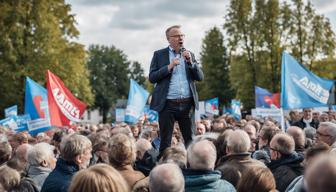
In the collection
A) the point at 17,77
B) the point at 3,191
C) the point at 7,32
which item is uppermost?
the point at 7,32

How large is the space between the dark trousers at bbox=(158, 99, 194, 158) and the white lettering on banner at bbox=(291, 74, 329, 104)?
257 inches

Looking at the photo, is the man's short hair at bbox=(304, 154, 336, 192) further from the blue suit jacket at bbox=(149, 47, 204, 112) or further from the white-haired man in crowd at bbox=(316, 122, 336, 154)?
the white-haired man in crowd at bbox=(316, 122, 336, 154)

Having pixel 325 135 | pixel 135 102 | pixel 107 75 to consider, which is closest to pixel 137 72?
pixel 107 75

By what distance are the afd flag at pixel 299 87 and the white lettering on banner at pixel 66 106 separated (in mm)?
5290

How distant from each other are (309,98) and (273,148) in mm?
7057

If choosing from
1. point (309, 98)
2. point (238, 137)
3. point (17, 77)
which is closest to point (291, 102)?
point (309, 98)

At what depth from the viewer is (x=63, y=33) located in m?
38.9

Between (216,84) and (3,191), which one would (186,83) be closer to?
(3,191)

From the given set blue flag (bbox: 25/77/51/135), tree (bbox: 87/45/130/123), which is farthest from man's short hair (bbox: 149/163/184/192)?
tree (bbox: 87/45/130/123)

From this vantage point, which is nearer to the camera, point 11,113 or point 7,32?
point 11,113

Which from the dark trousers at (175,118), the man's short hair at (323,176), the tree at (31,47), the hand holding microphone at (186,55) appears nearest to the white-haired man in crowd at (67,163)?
the dark trousers at (175,118)

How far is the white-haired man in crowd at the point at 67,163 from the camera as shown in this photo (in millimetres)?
4973

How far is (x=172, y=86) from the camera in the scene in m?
6.70

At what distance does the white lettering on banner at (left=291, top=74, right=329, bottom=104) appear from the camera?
1278 cm
